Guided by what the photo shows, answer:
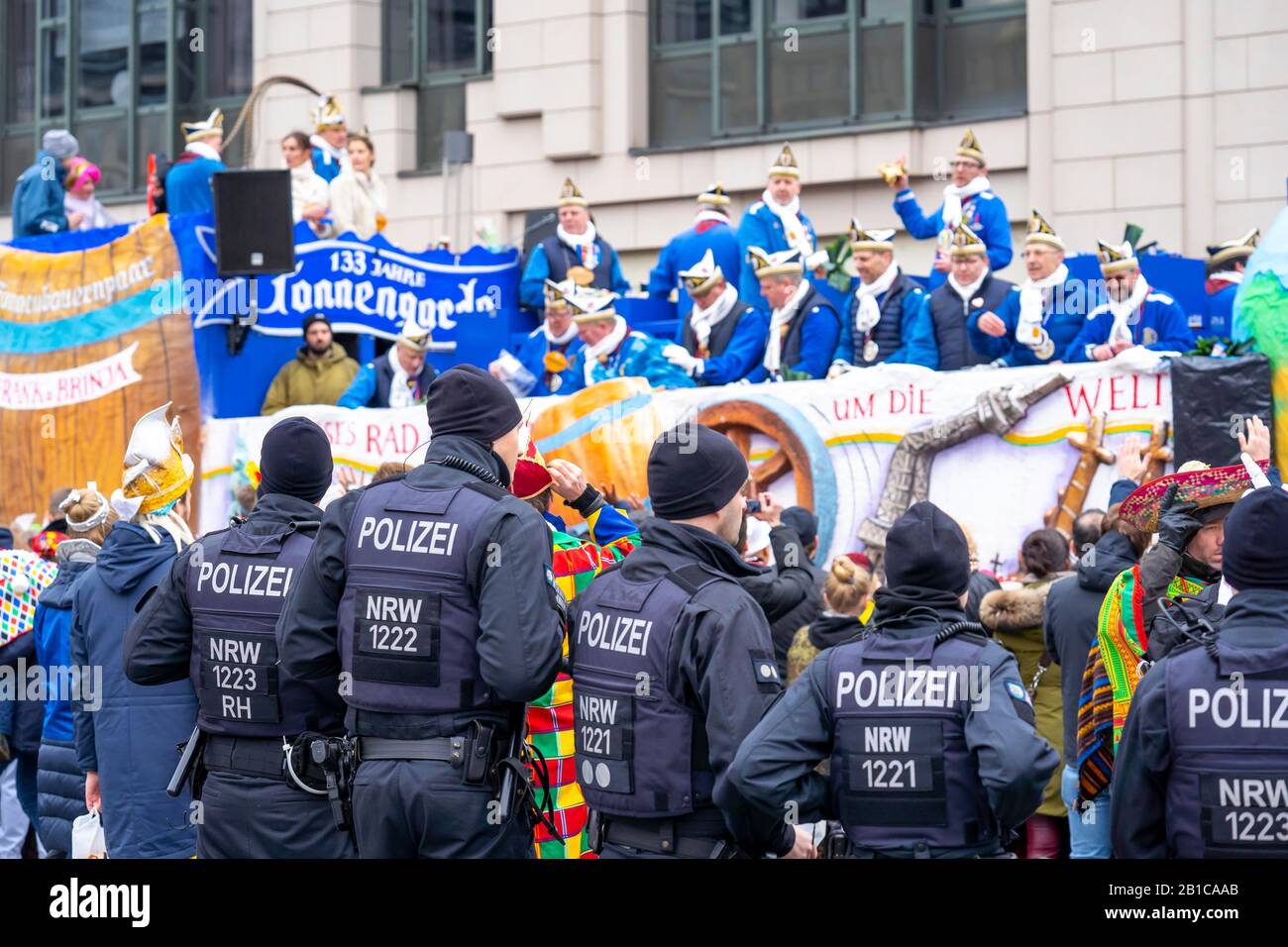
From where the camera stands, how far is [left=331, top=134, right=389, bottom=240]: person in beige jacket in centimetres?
1666

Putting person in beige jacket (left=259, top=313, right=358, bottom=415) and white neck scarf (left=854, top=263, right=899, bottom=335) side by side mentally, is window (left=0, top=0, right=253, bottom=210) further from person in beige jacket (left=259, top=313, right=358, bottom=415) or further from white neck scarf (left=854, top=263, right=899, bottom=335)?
white neck scarf (left=854, top=263, right=899, bottom=335)

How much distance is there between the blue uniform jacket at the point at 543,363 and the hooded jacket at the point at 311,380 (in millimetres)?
1336

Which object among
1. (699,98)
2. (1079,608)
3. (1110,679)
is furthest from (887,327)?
(699,98)

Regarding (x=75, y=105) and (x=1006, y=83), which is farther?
(x=75, y=105)

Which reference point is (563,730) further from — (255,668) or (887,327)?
(887,327)

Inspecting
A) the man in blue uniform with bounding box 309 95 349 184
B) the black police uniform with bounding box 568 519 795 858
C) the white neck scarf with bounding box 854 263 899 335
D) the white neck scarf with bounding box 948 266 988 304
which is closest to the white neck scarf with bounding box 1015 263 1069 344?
the white neck scarf with bounding box 948 266 988 304

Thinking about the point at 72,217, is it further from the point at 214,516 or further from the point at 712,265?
the point at 712,265

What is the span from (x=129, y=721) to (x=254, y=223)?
8.34 m

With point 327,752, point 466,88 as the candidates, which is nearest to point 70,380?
point 466,88

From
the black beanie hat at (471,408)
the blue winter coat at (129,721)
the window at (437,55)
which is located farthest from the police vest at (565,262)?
the black beanie hat at (471,408)

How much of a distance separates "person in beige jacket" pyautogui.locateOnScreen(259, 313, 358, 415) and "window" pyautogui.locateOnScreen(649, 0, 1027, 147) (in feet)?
25.3

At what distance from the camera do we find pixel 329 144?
17156 millimetres

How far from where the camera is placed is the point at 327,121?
1711cm

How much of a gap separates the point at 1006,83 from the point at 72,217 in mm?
9230
